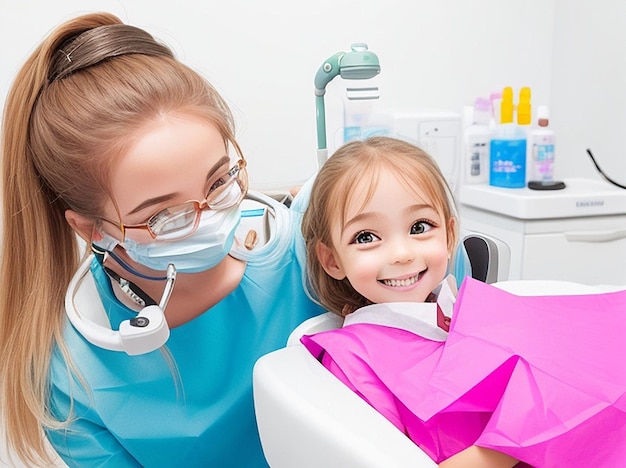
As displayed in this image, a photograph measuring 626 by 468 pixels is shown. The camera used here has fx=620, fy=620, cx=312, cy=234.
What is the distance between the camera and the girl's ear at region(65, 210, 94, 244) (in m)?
0.95

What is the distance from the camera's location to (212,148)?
907mm

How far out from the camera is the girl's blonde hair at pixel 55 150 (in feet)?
2.91

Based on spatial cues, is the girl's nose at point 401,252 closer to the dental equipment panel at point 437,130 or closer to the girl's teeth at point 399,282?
the girl's teeth at point 399,282

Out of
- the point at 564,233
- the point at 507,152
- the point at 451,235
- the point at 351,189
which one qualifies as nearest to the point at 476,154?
the point at 507,152

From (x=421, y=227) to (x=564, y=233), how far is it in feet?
4.00

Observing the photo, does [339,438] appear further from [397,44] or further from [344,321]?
[397,44]

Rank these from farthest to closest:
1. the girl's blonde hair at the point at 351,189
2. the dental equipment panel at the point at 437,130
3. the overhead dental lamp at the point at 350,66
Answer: the dental equipment panel at the point at 437,130
the overhead dental lamp at the point at 350,66
the girl's blonde hair at the point at 351,189

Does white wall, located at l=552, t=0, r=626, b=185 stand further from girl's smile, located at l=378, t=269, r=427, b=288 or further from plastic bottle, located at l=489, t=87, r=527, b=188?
girl's smile, located at l=378, t=269, r=427, b=288

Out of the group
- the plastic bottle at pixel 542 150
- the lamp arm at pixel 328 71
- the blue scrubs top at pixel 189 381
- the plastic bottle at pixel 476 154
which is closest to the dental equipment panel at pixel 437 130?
the plastic bottle at pixel 476 154

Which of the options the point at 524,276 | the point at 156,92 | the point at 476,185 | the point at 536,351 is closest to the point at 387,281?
the point at 536,351

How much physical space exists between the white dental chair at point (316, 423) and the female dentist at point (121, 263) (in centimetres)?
18

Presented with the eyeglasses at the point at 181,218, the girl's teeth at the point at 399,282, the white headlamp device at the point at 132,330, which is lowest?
the white headlamp device at the point at 132,330

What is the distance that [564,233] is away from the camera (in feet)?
6.44

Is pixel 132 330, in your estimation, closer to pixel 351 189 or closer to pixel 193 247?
pixel 193 247
